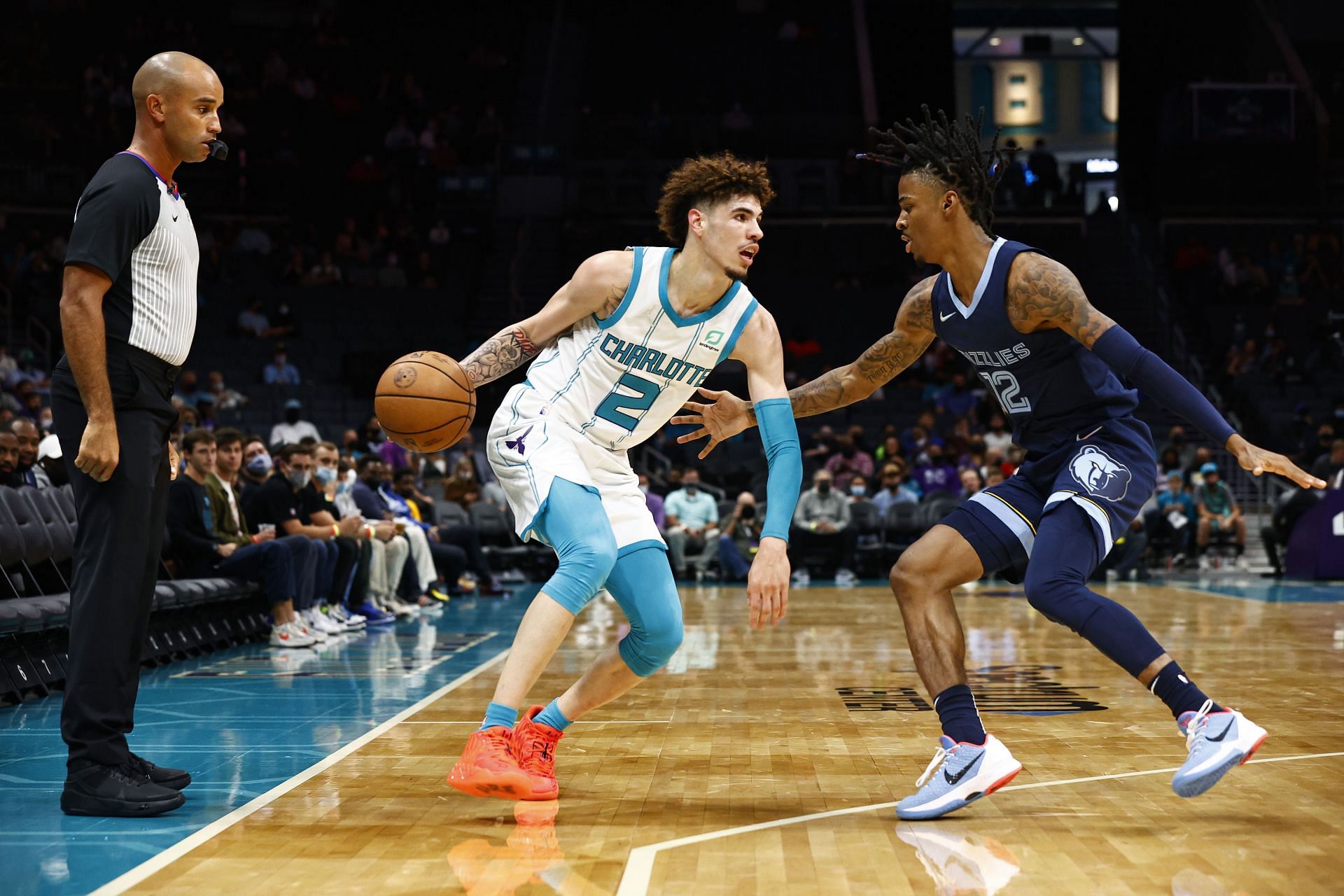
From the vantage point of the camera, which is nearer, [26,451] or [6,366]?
[26,451]

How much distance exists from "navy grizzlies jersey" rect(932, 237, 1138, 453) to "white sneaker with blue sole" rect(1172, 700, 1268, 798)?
0.87 metres

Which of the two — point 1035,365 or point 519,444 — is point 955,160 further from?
point 519,444

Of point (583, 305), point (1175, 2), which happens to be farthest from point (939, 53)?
point (583, 305)

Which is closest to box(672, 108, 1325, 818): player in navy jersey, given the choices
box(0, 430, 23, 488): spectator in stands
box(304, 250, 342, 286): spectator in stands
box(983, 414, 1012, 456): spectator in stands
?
box(0, 430, 23, 488): spectator in stands

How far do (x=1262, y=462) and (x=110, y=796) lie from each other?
3105 mm

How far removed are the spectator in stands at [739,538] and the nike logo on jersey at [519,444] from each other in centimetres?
1020

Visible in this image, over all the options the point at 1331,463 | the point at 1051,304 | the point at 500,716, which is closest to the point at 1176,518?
the point at 1331,463

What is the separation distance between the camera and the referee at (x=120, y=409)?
342 cm

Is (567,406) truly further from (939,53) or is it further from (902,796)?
(939,53)

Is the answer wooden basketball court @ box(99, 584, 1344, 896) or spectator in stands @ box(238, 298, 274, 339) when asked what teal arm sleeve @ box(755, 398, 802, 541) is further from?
spectator in stands @ box(238, 298, 274, 339)

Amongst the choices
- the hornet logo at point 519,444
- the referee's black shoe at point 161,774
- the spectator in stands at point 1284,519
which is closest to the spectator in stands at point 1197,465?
the spectator in stands at point 1284,519

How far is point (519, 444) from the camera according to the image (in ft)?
12.5

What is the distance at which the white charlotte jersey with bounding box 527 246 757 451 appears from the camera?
12.5 feet

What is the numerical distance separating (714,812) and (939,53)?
2512cm
